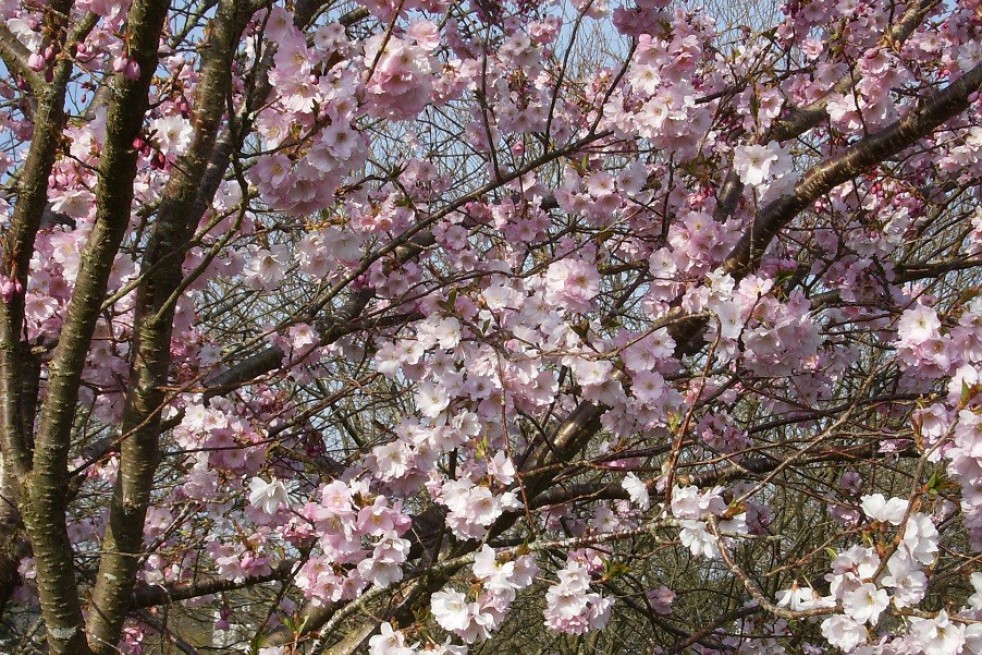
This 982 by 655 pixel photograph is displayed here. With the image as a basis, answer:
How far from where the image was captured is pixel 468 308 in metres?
2.92

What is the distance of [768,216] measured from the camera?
304cm

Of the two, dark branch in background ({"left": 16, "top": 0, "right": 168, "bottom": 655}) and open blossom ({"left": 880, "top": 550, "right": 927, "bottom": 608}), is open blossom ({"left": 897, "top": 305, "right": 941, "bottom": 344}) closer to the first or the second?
open blossom ({"left": 880, "top": 550, "right": 927, "bottom": 608})

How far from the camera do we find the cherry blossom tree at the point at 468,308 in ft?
7.77

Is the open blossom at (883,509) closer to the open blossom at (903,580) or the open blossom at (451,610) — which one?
the open blossom at (903,580)

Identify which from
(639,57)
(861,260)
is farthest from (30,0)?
(861,260)

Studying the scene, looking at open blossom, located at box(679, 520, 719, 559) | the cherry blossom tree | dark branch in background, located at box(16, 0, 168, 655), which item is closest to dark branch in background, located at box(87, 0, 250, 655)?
the cherry blossom tree

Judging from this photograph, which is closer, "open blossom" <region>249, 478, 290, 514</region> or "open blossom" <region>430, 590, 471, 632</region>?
"open blossom" <region>430, 590, 471, 632</region>

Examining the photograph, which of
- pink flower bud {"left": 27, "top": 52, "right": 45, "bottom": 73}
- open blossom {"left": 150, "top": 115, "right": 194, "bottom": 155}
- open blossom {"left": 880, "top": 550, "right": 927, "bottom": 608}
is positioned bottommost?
open blossom {"left": 880, "top": 550, "right": 927, "bottom": 608}

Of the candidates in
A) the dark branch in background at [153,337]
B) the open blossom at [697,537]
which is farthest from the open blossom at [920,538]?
the dark branch in background at [153,337]

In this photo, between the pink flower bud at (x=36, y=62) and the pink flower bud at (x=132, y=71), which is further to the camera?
the pink flower bud at (x=36, y=62)

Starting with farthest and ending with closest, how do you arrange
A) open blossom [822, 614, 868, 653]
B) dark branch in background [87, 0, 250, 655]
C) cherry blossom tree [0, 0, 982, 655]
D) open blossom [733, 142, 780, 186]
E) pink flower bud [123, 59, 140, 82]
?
open blossom [733, 142, 780, 186] < dark branch in background [87, 0, 250, 655] < cherry blossom tree [0, 0, 982, 655] < open blossom [822, 614, 868, 653] < pink flower bud [123, 59, 140, 82]

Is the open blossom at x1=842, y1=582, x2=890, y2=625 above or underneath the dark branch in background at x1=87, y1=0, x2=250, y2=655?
underneath

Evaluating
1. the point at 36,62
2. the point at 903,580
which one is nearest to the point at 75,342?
the point at 36,62

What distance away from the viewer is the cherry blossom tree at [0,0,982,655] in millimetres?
2367
